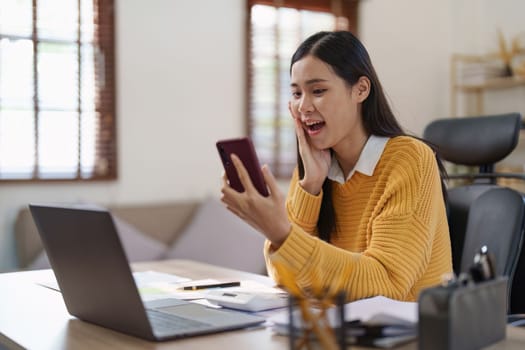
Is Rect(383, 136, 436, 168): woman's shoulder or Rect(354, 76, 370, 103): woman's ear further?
Rect(354, 76, 370, 103): woman's ear

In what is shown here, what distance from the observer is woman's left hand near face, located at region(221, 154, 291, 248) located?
1.25 meters

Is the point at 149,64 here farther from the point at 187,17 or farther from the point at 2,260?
the point at 2,260

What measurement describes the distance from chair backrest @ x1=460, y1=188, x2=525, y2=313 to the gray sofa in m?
1.88

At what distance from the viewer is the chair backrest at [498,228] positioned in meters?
1.97

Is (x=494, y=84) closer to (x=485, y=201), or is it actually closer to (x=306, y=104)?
(x=485, y=201)

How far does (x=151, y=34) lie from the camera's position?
3.95 m

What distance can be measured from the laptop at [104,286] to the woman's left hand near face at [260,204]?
171 mm

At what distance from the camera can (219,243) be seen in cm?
384

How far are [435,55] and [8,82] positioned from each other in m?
2.94

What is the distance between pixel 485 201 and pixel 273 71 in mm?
2465

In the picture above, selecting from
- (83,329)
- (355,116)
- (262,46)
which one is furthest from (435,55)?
(83,329)

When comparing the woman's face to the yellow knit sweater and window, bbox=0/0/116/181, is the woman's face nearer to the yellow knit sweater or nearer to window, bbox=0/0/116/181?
the yellow knit sweater

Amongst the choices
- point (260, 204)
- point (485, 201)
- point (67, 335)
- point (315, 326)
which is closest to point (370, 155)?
point (485, 201)

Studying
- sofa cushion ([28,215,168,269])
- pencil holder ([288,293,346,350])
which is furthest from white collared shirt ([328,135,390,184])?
sofa cushion ([28,215,168,269])
